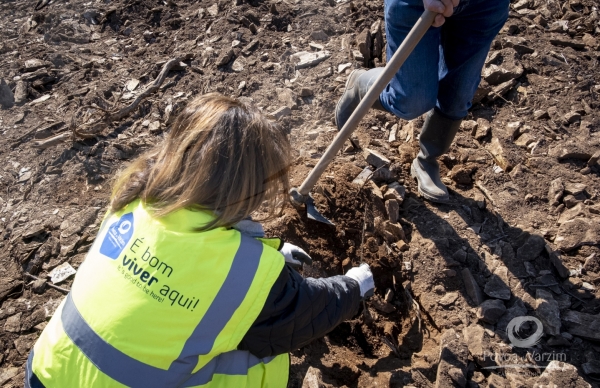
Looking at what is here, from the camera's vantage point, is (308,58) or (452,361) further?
(308,58)

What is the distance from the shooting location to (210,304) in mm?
1634

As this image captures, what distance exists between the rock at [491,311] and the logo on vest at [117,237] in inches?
72.2

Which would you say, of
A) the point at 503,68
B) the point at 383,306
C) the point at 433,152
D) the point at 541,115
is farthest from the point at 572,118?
the point at 383,306

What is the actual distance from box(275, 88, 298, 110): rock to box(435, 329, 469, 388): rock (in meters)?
2.02

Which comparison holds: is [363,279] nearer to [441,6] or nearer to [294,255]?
[294,255]

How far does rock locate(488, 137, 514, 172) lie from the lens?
3227mm

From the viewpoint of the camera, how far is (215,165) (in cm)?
170

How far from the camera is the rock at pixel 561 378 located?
224 cm

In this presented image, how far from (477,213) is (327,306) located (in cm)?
148

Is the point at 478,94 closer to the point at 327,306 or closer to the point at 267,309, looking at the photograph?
the point at 327,306

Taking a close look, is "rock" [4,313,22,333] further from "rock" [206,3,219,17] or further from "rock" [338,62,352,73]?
"rock" [206,3,219,17]

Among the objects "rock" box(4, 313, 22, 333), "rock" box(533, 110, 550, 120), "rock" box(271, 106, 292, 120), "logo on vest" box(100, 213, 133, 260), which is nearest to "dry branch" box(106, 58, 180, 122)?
"rock" box(271, 106, 292, 120)

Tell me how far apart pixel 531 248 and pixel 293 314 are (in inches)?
66.0

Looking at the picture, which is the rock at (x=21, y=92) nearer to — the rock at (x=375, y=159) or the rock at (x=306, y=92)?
the rock at (x=306, y=92)
